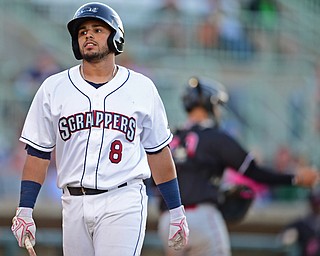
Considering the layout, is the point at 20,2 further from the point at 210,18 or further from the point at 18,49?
the point at 210,18

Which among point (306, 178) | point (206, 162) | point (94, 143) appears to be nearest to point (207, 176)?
point (206, 162)

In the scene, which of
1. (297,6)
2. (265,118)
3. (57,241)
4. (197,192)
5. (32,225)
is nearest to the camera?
(32,225)

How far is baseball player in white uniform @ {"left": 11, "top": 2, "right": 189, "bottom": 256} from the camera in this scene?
223 inches

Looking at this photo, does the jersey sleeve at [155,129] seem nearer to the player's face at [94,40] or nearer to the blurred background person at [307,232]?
the player's face at [94,40]

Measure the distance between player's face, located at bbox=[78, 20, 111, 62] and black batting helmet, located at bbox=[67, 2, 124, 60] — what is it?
3cm

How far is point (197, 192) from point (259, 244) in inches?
169

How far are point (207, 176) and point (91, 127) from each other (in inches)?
85.6

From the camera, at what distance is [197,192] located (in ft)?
25.0

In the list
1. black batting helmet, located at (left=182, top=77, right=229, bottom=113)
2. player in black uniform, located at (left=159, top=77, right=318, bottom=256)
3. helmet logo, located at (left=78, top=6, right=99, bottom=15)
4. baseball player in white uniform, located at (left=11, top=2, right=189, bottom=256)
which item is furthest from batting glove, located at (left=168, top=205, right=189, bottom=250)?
black batting helmet, located at (left=182, top=77, right=229, bottom=113)

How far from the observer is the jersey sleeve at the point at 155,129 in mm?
5901

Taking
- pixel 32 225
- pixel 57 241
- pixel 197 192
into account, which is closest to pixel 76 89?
pixel 32 225

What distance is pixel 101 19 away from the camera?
5750 millimetres

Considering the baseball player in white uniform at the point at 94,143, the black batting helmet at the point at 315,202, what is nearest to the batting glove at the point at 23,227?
the baseball player in white uniform at the point at 94,143

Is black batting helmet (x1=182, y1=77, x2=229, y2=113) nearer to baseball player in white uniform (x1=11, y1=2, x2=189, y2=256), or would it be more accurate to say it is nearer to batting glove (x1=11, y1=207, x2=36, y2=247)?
baseball player in white uniform (x1=11, y1=2, x2=189, y2=256)
